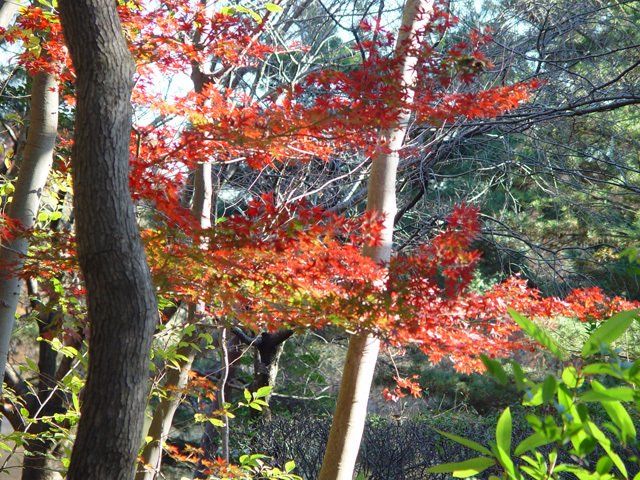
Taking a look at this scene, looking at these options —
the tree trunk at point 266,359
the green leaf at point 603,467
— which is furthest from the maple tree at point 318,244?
the tree trunk at point 266,359

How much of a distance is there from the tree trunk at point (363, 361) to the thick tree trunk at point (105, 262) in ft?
4.89

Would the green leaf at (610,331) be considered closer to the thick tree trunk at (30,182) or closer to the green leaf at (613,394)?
the green leaf at (613,394)

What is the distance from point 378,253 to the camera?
3.06 metres

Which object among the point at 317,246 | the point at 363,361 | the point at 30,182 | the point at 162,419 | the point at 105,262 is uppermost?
the point at 30,182

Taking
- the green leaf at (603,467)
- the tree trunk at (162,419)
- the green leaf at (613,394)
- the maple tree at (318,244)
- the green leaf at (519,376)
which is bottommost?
the tree trunk at (162,419)

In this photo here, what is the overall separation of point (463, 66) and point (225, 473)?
243 cm

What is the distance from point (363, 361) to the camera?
301 cm

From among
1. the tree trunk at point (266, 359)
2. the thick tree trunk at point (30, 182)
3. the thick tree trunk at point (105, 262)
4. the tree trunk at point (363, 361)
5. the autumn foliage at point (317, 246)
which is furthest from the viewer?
the tree trunk at point (266, 359)

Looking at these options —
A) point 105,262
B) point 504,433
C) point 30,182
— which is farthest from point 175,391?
point 504,433

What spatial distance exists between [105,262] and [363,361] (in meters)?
1.73

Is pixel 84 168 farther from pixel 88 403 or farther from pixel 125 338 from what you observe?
pixel 88 403

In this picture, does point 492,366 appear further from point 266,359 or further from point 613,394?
point 266,359

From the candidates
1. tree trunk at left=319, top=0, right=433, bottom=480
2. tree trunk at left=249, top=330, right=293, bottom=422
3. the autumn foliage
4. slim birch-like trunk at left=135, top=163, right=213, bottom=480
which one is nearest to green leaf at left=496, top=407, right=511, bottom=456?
the autumn foliage

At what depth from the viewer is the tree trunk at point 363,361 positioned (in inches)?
117
